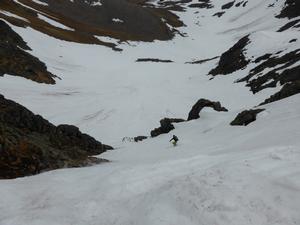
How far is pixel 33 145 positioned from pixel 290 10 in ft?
270

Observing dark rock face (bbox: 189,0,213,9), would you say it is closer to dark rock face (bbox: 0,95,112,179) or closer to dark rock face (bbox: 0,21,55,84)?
dark rock face (bbox: 0,21,55,84)

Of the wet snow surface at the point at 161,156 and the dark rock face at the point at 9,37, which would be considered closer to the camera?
the wet snow surface at the point at 161,156

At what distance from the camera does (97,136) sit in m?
30.4

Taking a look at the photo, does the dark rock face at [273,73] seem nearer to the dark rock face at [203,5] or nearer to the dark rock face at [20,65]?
the dark rock face at [20,65]

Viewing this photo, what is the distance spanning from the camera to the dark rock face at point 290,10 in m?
82.5

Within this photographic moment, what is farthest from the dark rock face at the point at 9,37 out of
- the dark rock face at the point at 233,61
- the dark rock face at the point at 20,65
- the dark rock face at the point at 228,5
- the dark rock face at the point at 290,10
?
the dark rock face at the point at 228,5

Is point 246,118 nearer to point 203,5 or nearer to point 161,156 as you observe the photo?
point 161,156

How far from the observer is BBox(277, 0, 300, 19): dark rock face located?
82.5 m

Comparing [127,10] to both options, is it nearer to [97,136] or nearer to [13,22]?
[13,22]

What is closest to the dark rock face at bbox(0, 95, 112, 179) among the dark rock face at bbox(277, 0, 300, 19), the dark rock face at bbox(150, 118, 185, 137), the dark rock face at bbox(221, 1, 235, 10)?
the dark rock face at bbox(150, 118, 185, 137)

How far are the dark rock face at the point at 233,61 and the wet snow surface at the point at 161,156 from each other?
139cm

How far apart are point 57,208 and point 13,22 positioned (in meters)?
55.0

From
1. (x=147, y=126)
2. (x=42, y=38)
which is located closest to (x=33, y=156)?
(x=147, y=126)

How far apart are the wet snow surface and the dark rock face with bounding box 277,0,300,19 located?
32.0 metres
